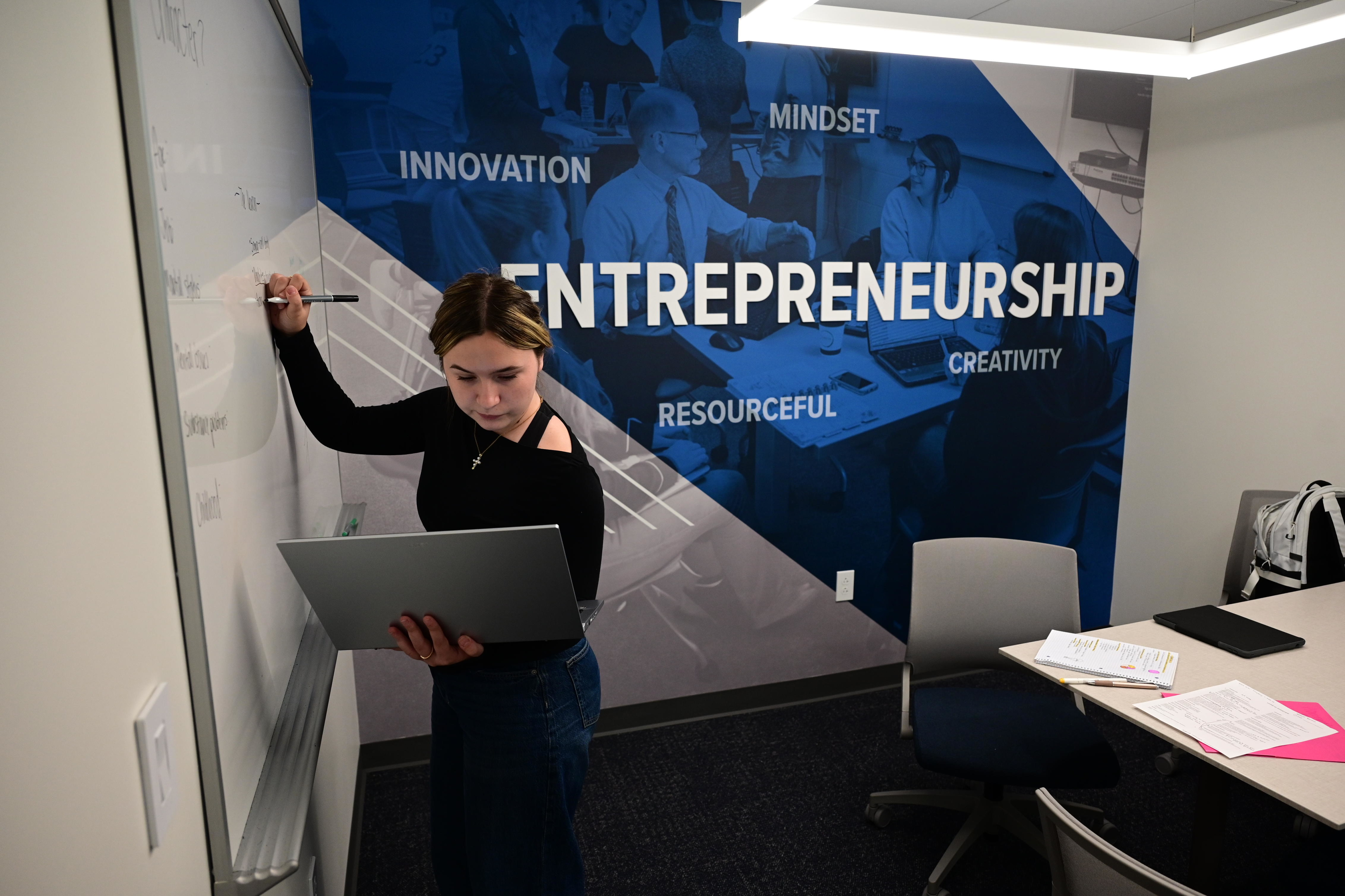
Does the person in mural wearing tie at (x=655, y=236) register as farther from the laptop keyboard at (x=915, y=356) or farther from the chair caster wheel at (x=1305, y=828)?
the chair caster wheel at (x=1305, y=828)

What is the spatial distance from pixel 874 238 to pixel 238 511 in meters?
2.66

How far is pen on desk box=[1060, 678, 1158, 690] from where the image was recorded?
6.12ft

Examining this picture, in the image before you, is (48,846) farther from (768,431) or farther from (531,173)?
(768,431)

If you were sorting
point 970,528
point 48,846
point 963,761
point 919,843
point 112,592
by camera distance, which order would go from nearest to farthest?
1. point 48,846
2. point 112,592
3. point 963,761
4. point 919,843
5. point 970,528

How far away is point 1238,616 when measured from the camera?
223cm

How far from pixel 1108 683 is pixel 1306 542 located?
1.36m

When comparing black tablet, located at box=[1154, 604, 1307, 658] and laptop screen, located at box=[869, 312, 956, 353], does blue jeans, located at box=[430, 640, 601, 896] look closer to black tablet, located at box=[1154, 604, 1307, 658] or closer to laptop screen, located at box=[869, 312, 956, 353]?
black tablet, located at box=[1154, 604, 1307, 658]

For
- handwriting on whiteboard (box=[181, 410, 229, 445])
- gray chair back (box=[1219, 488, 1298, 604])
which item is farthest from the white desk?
handwriting on whiteboard (box=[181, 410, 229, 445])

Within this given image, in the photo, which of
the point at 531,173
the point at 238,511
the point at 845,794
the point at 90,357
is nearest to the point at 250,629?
the point at 238,511

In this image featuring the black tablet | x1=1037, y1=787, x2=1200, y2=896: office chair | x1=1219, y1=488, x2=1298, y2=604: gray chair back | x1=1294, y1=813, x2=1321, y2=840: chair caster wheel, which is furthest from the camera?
x1=1219, y1=488, x2=1298, y2=604: gray chair back

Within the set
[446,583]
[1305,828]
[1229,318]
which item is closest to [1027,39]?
[446,583]

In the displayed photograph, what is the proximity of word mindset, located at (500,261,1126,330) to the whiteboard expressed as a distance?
137 cm

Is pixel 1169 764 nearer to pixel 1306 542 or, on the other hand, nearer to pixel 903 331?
pixel 1306 542

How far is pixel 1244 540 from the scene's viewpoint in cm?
294
